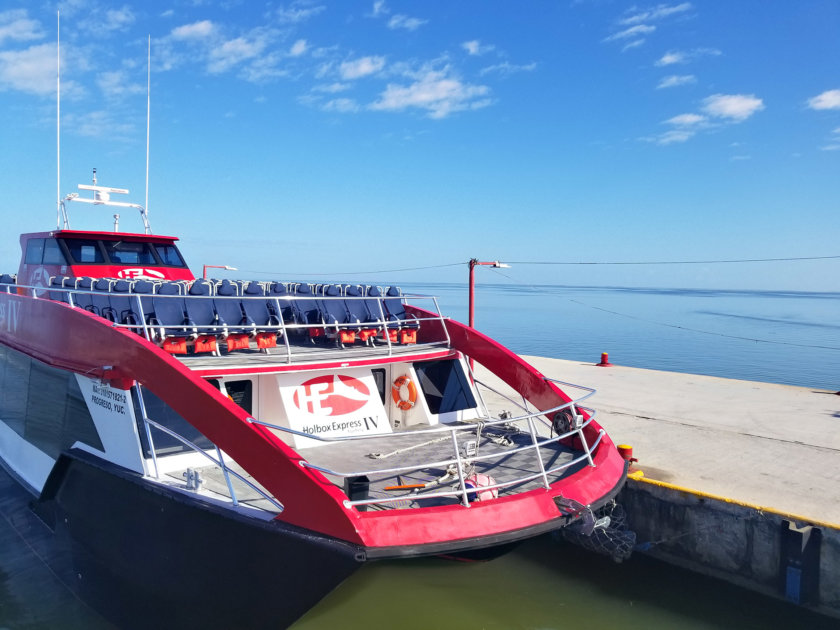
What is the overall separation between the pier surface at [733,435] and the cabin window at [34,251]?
10.2 meters

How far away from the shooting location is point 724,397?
13164 mm

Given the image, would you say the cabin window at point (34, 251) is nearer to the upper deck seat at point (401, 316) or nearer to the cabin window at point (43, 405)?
the cabin window at point (43, 405)

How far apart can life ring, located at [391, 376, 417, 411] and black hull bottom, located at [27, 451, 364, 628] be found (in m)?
3.35

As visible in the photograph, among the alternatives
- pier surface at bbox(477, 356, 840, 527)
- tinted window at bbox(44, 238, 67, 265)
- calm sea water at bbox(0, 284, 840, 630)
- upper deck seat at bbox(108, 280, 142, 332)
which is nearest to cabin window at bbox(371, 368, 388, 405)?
calm sea water at bbox(0, 284, 840, 630)

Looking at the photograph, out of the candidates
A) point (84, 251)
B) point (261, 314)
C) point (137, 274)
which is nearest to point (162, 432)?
point (261, 314)

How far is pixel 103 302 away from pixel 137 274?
3.08 m

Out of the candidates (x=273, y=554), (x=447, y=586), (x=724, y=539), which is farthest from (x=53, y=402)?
(x=724, y=539)

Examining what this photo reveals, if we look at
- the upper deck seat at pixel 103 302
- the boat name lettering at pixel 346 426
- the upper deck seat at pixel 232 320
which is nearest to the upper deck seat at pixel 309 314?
the upper deck seat at pixel 232 320

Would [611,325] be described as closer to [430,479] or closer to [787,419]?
[787,419]

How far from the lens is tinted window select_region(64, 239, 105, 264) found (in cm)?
966

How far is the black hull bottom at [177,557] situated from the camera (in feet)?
15.2

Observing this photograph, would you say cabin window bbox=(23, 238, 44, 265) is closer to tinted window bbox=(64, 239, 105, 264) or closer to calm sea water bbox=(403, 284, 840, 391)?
tinted window bbox=(64, 239, 105, 264)

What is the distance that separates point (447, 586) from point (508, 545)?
258 cm

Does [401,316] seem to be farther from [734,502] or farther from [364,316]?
[734,502]
